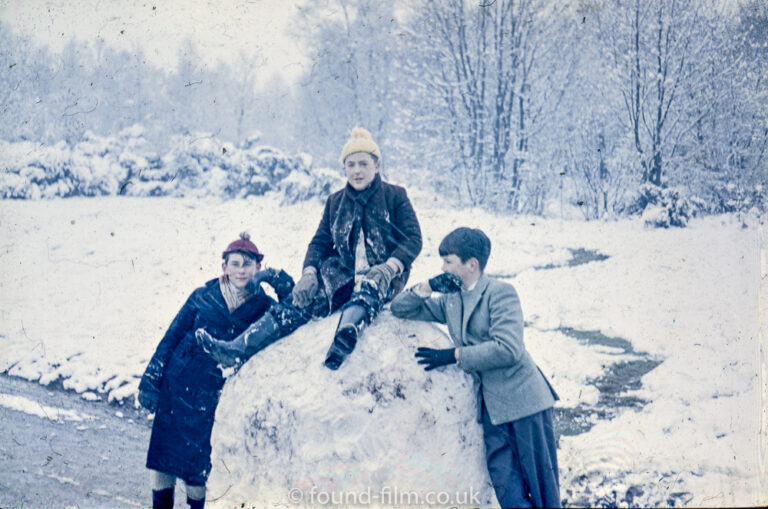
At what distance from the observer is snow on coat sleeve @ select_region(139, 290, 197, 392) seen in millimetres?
2920

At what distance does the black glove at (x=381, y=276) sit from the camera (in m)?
2.78

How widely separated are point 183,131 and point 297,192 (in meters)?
1.92

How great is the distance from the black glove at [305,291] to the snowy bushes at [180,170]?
4.78m

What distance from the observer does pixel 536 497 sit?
2334 millimetres

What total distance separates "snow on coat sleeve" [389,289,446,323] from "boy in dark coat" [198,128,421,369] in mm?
141

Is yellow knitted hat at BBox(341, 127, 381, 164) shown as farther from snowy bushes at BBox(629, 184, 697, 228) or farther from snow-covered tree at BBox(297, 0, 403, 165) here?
snowy bushes at BBox(629, 184, 697, 228)

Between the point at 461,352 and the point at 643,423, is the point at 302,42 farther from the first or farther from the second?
Result: the point at 643,423

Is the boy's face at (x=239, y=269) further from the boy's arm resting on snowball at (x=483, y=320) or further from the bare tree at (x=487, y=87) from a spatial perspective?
the bare tree at (x=487, y=87)

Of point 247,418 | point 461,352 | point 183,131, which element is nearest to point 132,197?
point 183,131

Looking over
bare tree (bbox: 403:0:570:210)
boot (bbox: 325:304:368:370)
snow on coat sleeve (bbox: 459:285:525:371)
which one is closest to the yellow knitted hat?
boot (bbox: 325:304:368:370)

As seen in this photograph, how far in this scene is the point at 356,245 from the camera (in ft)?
10.2

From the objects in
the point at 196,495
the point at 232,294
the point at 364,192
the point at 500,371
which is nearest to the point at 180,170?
the point at 232,294

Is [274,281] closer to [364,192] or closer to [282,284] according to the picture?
[282,284]

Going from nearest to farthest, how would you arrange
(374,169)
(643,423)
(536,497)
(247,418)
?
(536,497), (247,418), (374,169), (643,423)
